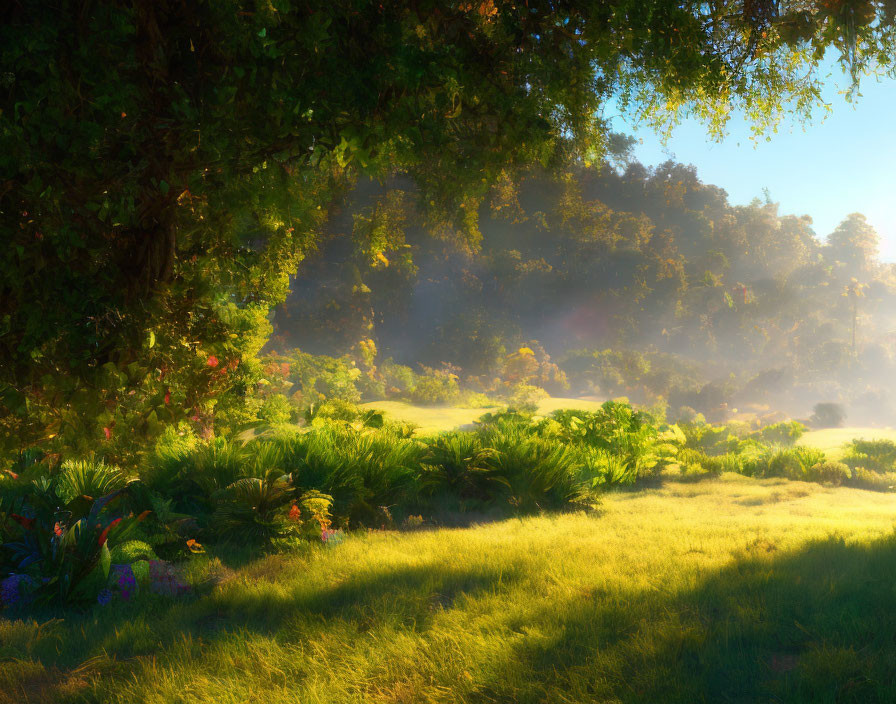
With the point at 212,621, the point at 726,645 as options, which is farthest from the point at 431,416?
the point at 726,645

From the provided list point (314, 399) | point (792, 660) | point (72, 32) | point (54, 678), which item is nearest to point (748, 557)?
Answer: point (792, 660)

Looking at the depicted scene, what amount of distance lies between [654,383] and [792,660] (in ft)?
105

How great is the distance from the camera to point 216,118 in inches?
126

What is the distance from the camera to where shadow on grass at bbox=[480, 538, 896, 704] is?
276 cm

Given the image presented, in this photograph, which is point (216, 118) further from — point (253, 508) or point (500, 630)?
point (253, 508)

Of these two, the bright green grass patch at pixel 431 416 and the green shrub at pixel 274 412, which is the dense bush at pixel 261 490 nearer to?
the green shrub at pixel 274 412

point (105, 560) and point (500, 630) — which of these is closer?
point (500, 630)

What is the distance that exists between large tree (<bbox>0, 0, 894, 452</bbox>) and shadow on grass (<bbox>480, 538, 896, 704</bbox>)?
2688mm

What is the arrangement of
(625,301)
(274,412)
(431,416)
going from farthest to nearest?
(625,301)
(431,416)
(274,412)

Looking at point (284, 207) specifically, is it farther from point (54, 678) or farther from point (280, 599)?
point (54, 678)

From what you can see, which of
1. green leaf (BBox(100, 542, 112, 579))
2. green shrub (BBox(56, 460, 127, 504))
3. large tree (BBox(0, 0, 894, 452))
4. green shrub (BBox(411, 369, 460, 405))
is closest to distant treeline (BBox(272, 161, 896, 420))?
green shrub (BBox(411, 369, 460, 405))

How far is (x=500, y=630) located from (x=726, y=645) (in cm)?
116

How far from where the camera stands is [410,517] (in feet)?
20.9

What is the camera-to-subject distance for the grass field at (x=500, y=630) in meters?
2.83
